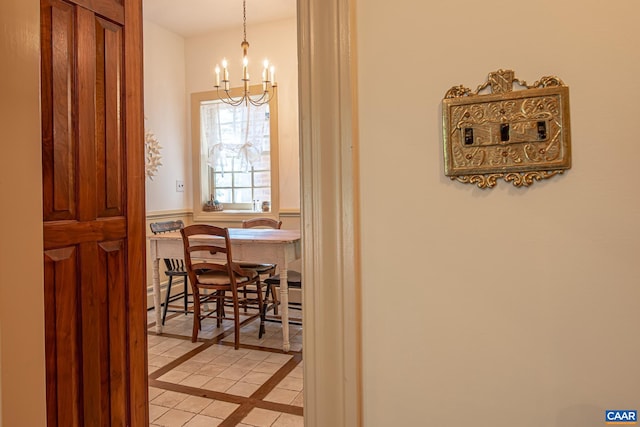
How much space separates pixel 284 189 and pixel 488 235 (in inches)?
147

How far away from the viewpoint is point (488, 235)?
0.65 meters

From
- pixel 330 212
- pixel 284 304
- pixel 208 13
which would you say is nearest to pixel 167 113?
pixel 208 13

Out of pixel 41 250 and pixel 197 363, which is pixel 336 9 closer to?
pixel 41 250

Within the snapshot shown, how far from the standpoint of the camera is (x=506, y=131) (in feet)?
2.13

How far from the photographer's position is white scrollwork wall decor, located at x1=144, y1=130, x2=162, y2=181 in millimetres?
4129

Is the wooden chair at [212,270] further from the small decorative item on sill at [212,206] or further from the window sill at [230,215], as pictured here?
the small decorative item on sill at [212,206]

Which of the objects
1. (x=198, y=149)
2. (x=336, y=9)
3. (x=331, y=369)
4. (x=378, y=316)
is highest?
(x=198, y=149)

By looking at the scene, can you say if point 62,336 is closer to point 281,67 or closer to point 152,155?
point 152,155

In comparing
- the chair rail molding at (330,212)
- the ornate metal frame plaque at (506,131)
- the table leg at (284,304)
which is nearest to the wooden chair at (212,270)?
the table leg at (284,304)

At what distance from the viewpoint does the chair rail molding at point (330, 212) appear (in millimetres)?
718

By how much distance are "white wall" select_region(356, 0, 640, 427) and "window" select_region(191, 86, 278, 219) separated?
12.1 feet

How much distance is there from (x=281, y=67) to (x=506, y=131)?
12.9 feet

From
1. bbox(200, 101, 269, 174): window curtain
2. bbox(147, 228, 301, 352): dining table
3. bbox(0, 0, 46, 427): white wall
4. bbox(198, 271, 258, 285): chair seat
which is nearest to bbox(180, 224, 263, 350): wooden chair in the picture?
bbox(198, 271, 258, 285): chair seat

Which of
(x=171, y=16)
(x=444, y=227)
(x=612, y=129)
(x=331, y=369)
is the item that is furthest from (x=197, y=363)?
(x=171, y=16)
